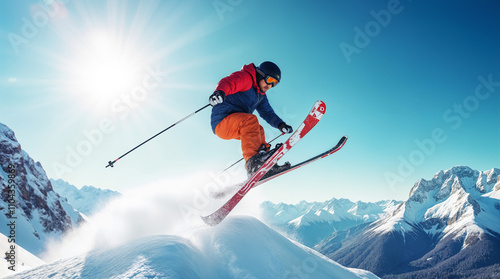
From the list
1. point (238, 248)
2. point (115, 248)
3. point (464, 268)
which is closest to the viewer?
point (115, 248)

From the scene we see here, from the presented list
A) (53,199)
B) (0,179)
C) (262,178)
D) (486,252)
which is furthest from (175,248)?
(486,252)

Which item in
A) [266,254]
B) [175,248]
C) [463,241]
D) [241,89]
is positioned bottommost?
[463,241]

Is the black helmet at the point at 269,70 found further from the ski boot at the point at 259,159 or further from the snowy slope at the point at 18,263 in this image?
the snowy slope at the point at 18,263

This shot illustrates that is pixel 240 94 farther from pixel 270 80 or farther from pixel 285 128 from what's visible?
pixel 285 128

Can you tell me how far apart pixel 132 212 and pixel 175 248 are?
12.6 metres

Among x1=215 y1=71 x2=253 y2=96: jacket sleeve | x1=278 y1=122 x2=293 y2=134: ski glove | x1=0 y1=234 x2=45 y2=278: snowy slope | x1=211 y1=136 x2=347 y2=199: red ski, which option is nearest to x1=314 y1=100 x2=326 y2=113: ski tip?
x1=278 y1=122 x2=293 y2=134: ski glove

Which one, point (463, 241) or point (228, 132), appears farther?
point (463, 241)

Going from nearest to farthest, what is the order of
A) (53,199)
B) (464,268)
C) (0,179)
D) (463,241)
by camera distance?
(0,179) → (53,199) → (464,268) → (463,241)

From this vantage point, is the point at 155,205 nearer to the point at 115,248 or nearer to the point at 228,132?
the point at 115,248

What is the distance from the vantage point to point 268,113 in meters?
6.79

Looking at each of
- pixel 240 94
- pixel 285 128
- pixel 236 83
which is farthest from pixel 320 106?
pixel 236 83

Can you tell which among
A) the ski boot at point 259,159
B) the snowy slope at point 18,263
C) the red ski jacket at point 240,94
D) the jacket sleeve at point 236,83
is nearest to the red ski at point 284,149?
the ski boot at point 259,159

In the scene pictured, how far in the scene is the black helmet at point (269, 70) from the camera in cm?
570

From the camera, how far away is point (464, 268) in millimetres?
162000
